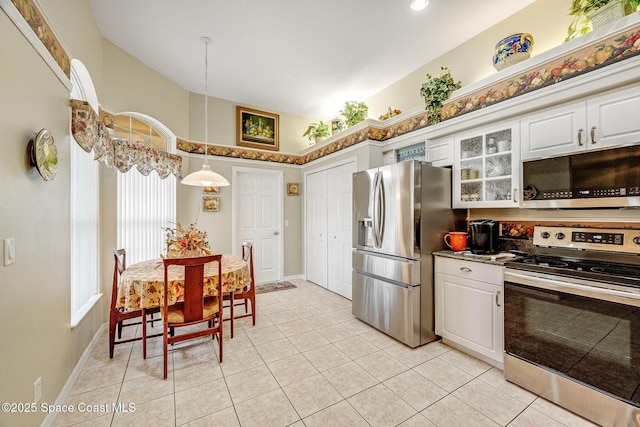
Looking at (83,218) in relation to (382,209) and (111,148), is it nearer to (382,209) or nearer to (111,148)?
(111,148)

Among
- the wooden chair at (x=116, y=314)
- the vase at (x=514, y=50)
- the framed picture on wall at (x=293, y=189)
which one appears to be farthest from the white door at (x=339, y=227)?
the wooden chair at (x=116, y=314)

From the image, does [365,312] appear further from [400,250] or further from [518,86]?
[518,86]

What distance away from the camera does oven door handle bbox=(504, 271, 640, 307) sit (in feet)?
4.96

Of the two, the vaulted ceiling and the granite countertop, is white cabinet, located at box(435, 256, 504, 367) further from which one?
the vaulted ceiling

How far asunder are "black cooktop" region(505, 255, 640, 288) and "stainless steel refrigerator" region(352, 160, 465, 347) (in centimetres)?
75

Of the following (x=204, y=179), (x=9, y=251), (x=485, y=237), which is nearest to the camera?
(x=9, y=251)

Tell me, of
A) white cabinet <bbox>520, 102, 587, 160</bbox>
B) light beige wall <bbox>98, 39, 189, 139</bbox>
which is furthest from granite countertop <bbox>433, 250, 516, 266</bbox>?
light beige wall <bbox>98, 39, 189, 139</bbox>

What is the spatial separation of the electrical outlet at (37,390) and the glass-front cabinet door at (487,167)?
353cm

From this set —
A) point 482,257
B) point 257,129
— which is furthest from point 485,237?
point 257,129

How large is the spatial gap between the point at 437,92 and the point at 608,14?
4.18 ft

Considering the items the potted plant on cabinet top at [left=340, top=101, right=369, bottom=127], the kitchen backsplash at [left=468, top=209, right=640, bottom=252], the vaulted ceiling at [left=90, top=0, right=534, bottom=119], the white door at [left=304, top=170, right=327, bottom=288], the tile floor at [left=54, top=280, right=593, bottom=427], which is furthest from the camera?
the white door at [left=304, top=170, right=327, bottom=288]

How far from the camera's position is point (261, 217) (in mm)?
4902

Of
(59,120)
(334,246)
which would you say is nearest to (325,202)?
(334,246)

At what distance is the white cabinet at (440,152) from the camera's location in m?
2.87
